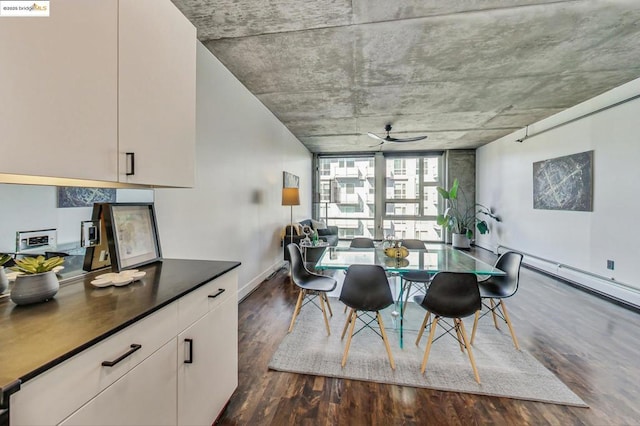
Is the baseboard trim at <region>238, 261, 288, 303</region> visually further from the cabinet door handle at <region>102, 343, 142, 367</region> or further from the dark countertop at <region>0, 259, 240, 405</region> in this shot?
the cabinet door handle at <region>102, 343, 142, 367</region>

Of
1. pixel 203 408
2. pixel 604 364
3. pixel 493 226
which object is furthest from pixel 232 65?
pixel 493 226

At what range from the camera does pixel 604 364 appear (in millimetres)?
2102

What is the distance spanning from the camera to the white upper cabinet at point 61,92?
2.65 feet

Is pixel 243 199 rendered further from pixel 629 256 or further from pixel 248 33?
pixel 629 256

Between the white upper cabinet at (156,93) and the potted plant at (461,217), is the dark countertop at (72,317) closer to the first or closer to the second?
the white upper cabinet at (156,93)

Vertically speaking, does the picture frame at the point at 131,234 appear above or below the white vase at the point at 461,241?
above

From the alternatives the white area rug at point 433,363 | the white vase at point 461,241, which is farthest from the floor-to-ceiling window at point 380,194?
the white area rug at point 433,363

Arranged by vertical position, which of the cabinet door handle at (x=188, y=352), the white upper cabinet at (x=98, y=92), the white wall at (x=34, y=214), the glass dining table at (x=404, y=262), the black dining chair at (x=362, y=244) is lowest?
the cabinet door handle at (x=188, y=352)

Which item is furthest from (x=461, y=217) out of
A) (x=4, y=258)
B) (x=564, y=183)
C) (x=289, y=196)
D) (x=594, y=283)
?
(x=4, y=258)

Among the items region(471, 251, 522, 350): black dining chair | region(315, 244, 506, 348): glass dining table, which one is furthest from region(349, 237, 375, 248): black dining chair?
region(471, 251, 522, 350): black dining chair

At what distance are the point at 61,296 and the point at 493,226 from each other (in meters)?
7.77

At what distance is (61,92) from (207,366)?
4.44 feet

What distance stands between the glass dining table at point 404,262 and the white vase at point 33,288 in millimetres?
1738

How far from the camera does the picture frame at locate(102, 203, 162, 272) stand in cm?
141
